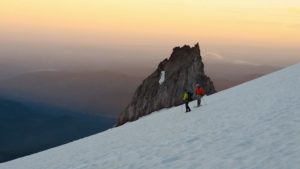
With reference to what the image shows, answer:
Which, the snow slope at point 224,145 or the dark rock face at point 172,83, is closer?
the snow slope at point 224,145

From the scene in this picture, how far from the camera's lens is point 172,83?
7694cm

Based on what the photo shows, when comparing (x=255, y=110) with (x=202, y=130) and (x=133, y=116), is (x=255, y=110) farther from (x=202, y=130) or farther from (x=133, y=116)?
(x=133, y=116)

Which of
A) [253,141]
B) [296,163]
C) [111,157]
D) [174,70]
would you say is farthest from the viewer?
A: [174,70]

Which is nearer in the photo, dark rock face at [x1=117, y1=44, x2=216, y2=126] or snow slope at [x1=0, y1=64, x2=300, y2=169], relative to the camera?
snow slope at [x1=0, y1=64, x2=300, y2=169]

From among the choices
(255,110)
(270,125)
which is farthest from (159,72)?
(270,125)

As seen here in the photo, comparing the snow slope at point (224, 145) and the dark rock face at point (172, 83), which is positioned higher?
the dark rock face at point (172, 83)

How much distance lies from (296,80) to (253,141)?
18.3 meters

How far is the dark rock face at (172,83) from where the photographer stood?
7525 centimetres

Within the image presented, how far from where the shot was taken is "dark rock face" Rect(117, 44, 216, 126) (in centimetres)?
7525

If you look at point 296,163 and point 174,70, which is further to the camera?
point 174,70

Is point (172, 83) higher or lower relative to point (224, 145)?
higher

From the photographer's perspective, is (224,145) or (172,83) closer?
Answer: (224,145)

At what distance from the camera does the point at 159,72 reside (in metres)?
82.1

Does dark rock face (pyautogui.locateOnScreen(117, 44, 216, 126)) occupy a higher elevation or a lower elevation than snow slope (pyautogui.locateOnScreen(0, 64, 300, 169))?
higher
